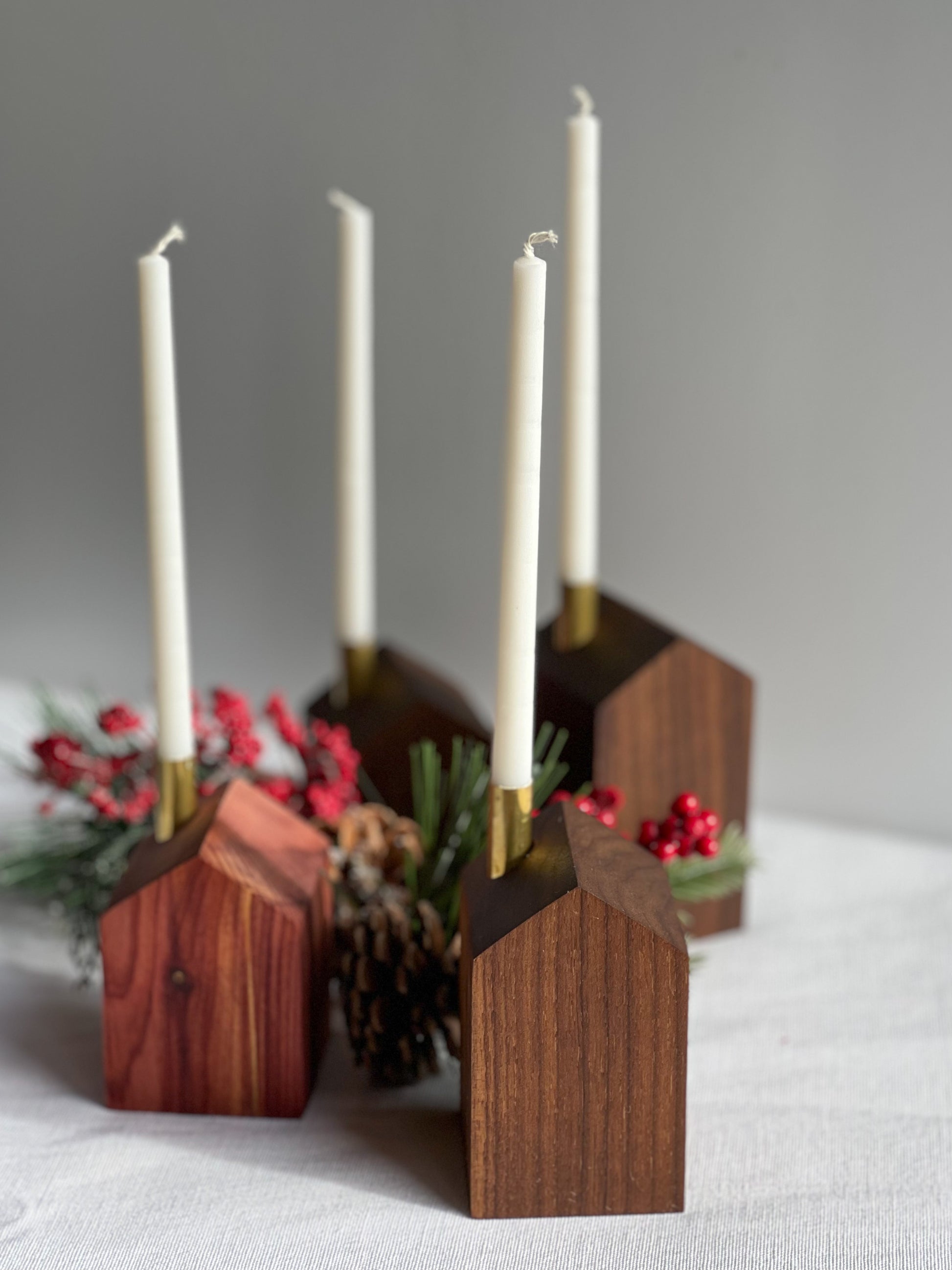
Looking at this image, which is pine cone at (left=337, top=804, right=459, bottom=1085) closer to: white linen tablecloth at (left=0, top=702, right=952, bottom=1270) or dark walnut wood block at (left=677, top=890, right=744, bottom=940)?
white linen tablecloth at (left=0, top=702, right=952, bottom=1270)

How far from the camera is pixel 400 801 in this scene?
2.14 feet

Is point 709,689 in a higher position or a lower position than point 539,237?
lower

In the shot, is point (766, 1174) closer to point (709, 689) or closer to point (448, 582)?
point (709, 689)

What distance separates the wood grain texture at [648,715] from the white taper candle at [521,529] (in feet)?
0.44

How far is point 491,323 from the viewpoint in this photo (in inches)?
29.7

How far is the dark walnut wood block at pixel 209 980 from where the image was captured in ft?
1.53

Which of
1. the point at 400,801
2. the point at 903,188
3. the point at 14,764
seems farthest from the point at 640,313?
the point at 14,764

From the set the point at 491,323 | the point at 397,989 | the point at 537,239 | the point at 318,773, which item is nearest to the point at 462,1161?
the point at 397,989

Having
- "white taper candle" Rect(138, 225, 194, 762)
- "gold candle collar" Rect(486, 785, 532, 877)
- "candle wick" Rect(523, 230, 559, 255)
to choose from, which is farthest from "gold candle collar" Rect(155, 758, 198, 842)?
"candle wick" Rect(523, 230, 559, 255)

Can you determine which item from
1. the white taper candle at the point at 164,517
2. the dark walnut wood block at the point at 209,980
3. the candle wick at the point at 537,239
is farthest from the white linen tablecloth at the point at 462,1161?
the candle wick at the point at 537,239

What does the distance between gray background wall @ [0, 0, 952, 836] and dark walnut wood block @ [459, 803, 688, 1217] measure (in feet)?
1.13

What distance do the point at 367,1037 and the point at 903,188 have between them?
462mm

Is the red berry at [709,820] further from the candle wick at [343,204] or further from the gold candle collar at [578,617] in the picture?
the candle wick at [343,204]

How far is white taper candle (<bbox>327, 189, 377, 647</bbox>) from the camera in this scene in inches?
26.3
